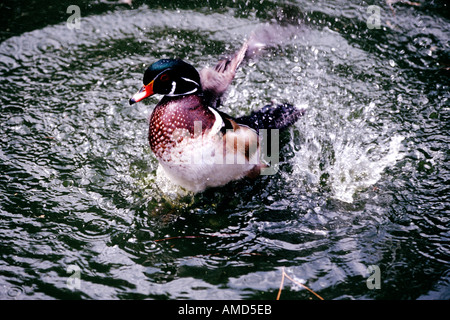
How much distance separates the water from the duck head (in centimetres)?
74

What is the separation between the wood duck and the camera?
3010mm

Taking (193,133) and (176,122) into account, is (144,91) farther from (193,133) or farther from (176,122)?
(193,133)

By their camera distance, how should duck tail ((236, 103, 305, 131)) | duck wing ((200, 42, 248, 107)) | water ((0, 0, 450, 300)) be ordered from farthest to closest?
duck tail ((236, 103, 305, 131)) → duck wing ((200, 42, 248, 107)) → water ((0, 0, 450, 300))

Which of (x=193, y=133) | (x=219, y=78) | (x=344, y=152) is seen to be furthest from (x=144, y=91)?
(x=344, y=152)

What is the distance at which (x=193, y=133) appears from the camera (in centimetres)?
300

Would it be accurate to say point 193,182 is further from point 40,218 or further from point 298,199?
point 40,218

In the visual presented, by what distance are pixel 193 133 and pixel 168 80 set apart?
17.7 inches

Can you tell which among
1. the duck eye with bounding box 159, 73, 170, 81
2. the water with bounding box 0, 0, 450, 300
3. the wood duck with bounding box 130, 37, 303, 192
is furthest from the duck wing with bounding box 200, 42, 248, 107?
the water with bounding box 0, 0, 450, 300

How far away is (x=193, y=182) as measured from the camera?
3154mm

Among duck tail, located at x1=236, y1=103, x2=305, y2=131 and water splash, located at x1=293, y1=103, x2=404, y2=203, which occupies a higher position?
duck tail, located at x1=236, y1=103, x2=305, y2=131

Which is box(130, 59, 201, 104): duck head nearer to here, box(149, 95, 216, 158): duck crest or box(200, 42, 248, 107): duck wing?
box(149, 95, 216, 158): duck crest

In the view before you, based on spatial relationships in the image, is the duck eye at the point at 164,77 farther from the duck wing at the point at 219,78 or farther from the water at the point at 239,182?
the water at the point at 239,182
